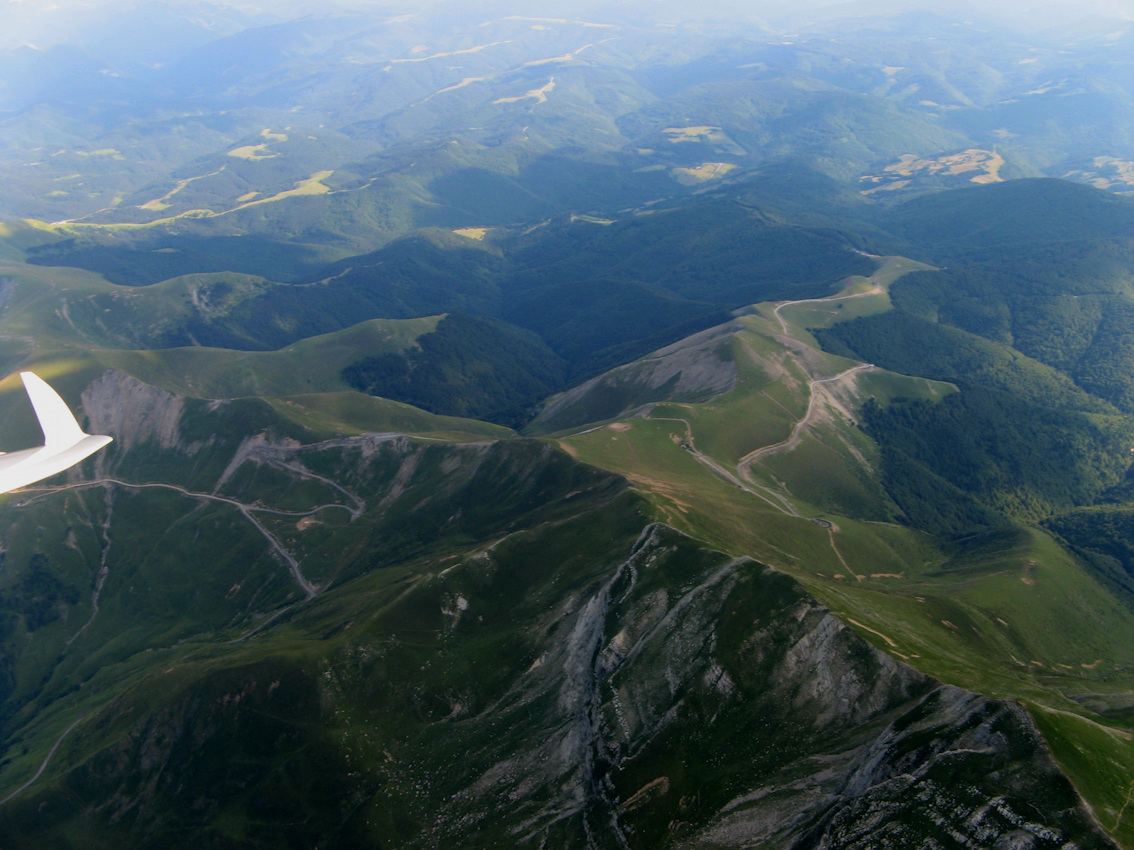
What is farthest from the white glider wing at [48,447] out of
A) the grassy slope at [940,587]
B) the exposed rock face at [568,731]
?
the grassy slope at [940,587]

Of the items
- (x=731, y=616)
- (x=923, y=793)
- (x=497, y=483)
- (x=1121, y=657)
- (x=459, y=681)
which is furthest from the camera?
(x=497, y=483)

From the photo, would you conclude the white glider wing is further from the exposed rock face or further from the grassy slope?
the grassy slope

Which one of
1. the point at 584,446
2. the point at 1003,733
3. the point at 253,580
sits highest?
the point at 1003,733

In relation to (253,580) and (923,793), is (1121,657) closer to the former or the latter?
(923,793)

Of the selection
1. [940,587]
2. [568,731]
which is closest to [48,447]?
[568,731]

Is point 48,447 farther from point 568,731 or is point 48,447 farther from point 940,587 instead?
point 940,587

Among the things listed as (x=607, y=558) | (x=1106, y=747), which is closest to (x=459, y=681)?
(x=607, y=558)

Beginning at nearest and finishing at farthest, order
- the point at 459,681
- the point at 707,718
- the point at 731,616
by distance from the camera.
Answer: the point at 707,718
the point at 731,616
the point at 459,681

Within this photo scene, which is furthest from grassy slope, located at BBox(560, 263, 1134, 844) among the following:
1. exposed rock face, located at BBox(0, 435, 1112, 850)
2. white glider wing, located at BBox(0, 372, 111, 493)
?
white glider wing, located at BBox(0, 372, 111, 493)

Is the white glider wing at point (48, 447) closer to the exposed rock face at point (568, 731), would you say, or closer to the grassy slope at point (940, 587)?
the exposed rock face at point (568, 731)
